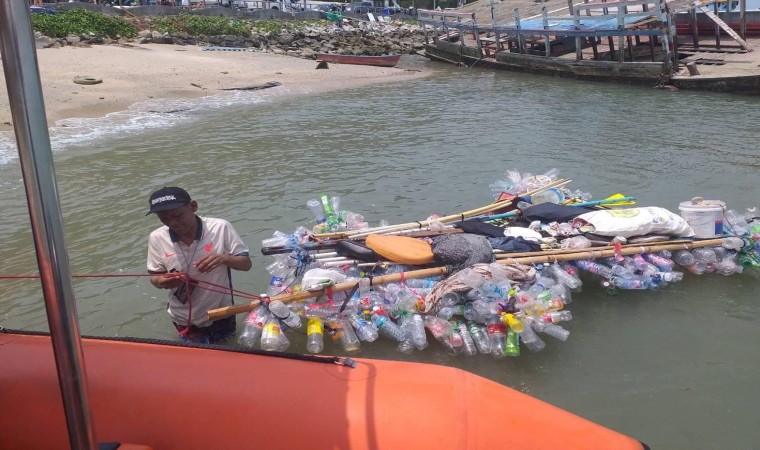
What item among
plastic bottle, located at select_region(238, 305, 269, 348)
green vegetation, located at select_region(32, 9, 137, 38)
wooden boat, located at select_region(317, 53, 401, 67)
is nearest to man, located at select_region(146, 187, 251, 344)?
plastic bottle, located at select_region(238, 305, 269, 348)

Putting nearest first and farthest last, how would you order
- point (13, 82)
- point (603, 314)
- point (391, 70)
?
point (13, 82)
point (603, 314)
point (391, 70)

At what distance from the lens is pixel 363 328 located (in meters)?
4.93

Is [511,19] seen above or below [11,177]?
above

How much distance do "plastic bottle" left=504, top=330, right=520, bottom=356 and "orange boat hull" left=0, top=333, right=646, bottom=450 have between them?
1.92 meters

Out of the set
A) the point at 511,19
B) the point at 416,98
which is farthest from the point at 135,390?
the point at 511,19

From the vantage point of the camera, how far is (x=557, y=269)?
18.4 ft

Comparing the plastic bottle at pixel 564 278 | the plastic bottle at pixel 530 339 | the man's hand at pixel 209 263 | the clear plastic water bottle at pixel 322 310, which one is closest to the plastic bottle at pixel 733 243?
the plastic bottle at pixel 564 278

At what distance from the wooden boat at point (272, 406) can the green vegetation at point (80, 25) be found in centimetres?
2881

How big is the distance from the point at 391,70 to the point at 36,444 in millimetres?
29998

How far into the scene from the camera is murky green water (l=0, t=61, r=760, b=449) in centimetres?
471

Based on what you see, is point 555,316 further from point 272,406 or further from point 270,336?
point 272,406

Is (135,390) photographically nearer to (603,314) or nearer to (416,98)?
(603,314)

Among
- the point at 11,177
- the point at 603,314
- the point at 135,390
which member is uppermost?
the point at 11,177

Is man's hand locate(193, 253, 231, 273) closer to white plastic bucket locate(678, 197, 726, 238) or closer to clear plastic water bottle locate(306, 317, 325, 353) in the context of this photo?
clear plastic water bottle locate(306, 317, 325, 353)
